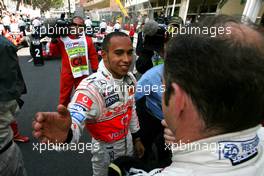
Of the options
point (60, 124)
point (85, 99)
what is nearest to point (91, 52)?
point (85, 99)

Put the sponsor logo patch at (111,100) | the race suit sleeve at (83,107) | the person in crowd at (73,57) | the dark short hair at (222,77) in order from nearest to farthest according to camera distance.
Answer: the dark short hair at (222,77) < the race suit sleeve at (83,107) < the sponsor logo patch at (111,100) < the person in crowd at (73,57)

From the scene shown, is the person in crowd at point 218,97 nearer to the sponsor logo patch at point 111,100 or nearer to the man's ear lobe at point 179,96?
the man's ear lobe at point 179,96

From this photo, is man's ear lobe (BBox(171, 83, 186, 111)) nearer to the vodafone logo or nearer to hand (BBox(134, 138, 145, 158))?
the vodafone logo

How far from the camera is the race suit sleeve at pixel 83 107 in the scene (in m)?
1.47

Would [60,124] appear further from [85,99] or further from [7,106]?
[7,106]

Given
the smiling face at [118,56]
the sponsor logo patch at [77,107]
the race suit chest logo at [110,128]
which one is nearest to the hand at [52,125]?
the sponsor logo patch at [77,107]

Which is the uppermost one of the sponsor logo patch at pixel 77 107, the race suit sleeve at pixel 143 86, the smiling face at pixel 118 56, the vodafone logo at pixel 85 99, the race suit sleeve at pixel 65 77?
the smiling face at pixel 118 56

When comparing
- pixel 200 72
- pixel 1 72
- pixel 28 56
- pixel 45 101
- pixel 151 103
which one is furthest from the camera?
pixel 28 56

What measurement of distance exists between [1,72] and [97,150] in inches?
33.7

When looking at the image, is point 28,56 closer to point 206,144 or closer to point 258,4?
point 258,4

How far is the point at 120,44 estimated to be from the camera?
6.55 feet

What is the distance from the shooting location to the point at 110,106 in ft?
5.97

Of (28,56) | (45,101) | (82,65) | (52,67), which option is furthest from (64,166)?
(28,56)

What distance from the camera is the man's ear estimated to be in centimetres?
78
